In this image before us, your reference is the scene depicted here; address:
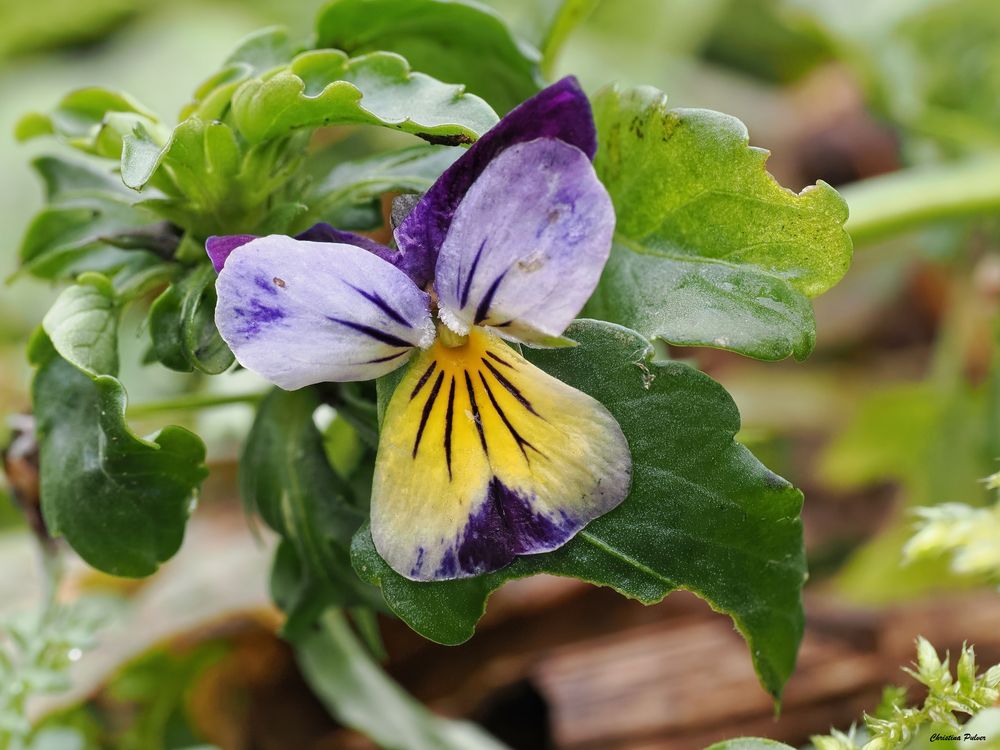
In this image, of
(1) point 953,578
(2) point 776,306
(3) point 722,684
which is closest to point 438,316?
(2) point 776,306

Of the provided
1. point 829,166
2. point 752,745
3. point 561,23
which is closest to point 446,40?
point 561,23

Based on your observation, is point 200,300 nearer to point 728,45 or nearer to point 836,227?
point 836,227

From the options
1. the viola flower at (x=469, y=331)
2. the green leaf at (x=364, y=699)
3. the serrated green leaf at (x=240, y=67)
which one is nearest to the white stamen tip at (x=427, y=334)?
the viola flower at (x=469, y=331)

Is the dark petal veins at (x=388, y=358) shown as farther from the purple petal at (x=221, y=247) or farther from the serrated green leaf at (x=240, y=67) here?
the serrated green leaf at (x=240, y=67)

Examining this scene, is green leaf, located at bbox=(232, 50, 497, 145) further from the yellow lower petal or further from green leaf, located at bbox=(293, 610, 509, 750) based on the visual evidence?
green leaf, located at bbox=(293, 610, 509, 750)

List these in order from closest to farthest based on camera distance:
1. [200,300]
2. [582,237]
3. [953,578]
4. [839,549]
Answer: [582,237] < [200,300] < [953,578] < [839,549]

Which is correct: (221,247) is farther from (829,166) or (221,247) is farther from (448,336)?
(829,166)
